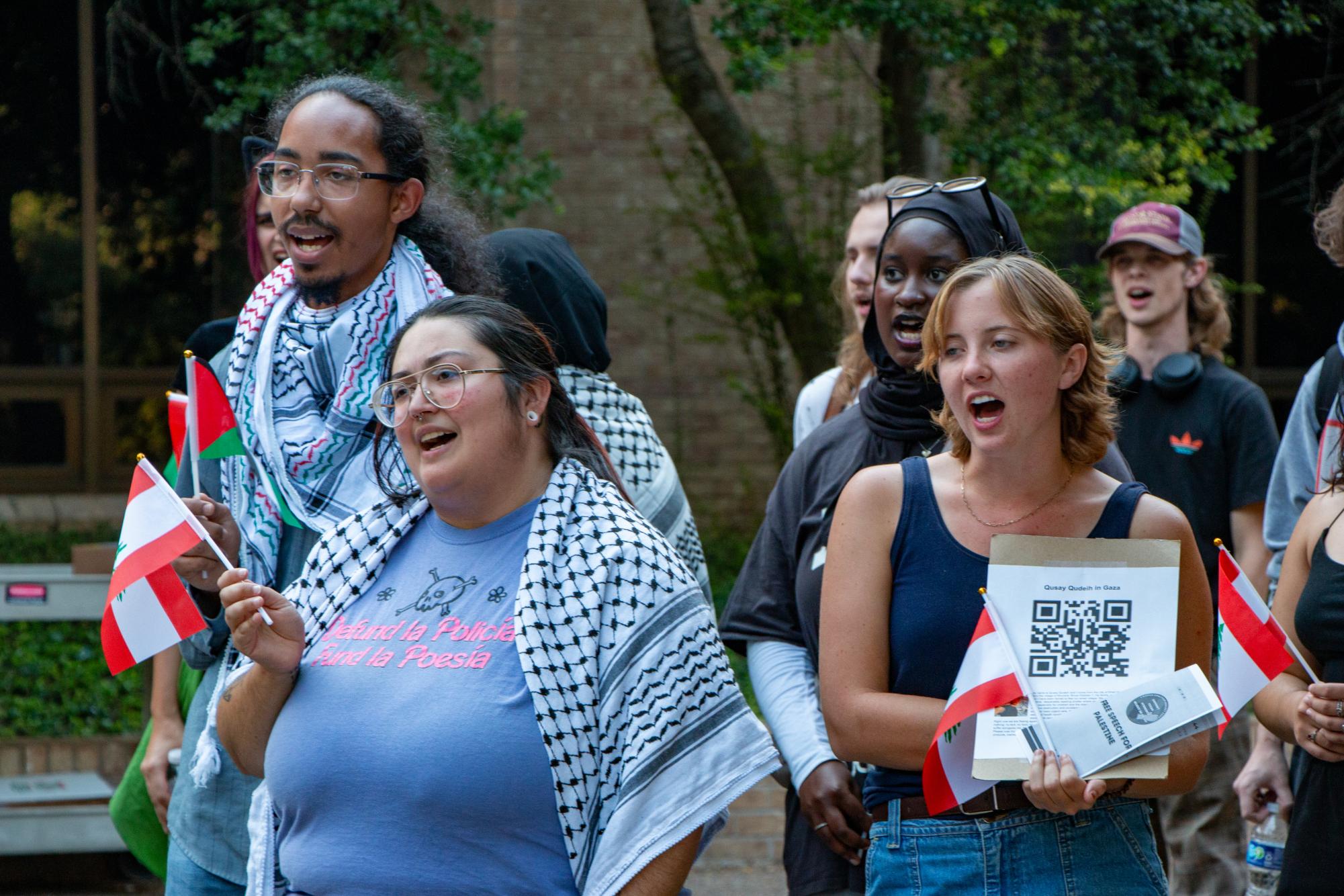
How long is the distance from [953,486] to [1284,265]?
1038 centimetres

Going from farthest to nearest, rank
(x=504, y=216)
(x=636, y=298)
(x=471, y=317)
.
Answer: (x=636, y=298) → (x=504, y=216) → (x=471, y=317)

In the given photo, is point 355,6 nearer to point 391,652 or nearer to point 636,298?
point 636,298

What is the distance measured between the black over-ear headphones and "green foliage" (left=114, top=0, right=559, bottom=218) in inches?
147

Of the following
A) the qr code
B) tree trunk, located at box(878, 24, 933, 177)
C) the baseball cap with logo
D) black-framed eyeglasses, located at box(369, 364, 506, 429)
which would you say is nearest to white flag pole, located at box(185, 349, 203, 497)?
black-framed eyeglasses, located at box(369, 364, 506, 429)

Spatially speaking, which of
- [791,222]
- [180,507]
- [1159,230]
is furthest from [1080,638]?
[791,222]

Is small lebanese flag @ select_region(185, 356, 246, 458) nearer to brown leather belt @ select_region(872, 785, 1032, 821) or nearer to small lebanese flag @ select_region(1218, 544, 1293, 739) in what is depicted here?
brown leather belt @ select_region(872, 785, 1032, 821)

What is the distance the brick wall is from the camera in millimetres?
10266

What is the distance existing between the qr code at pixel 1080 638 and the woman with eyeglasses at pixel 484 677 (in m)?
0.50

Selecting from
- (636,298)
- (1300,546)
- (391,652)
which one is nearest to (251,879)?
(391,652)

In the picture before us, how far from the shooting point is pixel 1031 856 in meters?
2.43

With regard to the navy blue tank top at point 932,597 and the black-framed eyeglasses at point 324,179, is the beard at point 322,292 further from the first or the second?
the navy blue tank top at point 932,597

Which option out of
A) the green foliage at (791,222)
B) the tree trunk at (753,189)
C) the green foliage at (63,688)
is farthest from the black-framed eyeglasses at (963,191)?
the green foliage at (791,222)

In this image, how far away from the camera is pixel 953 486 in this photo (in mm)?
2631

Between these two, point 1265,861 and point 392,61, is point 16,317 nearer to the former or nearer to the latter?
point 392,61
